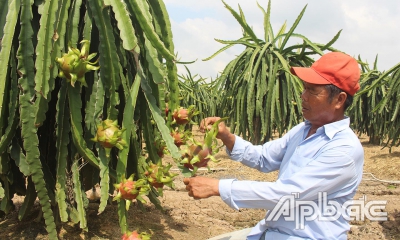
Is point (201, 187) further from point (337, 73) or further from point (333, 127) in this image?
point (337, 73)

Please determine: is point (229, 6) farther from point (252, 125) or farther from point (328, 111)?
point (328, 111)

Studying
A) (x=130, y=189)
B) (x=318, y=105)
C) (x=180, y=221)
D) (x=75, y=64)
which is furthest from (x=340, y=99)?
(x=180, y=221)

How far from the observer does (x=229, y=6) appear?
5520mm

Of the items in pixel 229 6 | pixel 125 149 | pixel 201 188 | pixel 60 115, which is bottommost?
pixel 201 188

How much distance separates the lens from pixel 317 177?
5.51 ft

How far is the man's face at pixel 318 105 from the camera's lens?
1.83 meters

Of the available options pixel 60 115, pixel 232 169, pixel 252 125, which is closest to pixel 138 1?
pixel 60 115

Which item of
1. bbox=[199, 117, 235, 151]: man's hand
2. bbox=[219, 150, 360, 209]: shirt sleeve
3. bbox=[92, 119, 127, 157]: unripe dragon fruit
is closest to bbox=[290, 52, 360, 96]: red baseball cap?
bbox=[219, 150, 360, 209]: shirt sleeve

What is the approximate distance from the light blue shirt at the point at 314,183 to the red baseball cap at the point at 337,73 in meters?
0.17

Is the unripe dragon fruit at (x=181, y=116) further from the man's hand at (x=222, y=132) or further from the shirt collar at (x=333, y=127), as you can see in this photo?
the shirt collar at (x=333, y=127)

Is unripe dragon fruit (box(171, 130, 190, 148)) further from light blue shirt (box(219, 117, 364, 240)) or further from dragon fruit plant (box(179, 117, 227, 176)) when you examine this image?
light blue shirt (box(219, 117, 364, 240))

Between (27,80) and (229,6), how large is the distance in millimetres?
4056

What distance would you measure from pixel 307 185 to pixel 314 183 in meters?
0.03

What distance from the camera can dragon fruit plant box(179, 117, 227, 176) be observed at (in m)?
1.74
